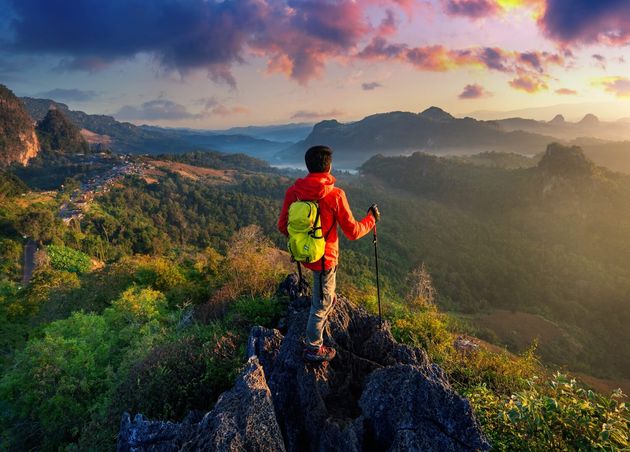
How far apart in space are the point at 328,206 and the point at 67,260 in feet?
125

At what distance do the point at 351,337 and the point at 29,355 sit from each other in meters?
7.09

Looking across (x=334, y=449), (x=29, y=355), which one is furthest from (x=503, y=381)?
(x=29, y=355)

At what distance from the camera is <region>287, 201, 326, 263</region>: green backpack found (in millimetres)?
4375

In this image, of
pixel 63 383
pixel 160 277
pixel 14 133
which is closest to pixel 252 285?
pixel 63 383

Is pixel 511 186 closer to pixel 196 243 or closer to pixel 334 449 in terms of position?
pixel 196 243

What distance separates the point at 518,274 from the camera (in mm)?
Result: 57250

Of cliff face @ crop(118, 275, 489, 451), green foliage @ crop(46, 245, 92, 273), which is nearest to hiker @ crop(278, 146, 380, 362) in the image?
cliff face @ crop(118, 275, 489, 451)

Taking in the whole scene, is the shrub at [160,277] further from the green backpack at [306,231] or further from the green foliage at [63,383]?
the green backpack at [306,231]

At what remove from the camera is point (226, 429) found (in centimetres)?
355

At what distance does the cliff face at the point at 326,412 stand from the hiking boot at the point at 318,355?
0.11 metres

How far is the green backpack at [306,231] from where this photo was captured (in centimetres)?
438

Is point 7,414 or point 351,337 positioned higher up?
point 351,337

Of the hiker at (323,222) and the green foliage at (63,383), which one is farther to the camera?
the green foliage at (63,383)

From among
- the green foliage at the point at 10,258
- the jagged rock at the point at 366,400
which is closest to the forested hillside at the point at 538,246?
the jagged rock at the point at 366,400
